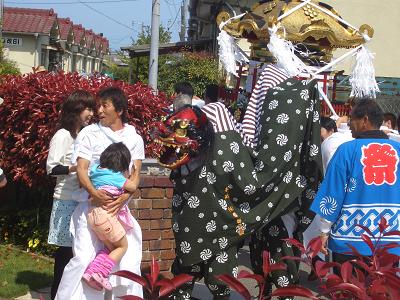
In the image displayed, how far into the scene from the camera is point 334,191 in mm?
4406

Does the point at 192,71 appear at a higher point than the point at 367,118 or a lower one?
higher

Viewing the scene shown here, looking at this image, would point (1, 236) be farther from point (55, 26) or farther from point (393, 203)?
point (55, 26)

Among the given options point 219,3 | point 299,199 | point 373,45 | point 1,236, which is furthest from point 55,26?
point 299,199

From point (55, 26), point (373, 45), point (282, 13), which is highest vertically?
point (55, 26)

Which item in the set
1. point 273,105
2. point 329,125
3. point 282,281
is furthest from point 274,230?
point 329,125

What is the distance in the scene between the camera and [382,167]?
4.37 m

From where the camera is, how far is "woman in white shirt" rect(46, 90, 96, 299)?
17.8 feet

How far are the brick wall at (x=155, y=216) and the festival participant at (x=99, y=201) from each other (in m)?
1.16

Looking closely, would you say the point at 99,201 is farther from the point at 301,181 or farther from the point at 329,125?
the point at 329,125

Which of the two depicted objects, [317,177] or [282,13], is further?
[282,13]

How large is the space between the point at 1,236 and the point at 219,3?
48.7 ft

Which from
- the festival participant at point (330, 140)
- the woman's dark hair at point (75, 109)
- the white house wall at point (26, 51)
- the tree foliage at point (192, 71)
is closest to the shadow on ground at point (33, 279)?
the woman's dark hair at point (75, 109)

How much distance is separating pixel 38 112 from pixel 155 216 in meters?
1.52

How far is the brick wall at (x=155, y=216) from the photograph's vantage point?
6336 millimetres
